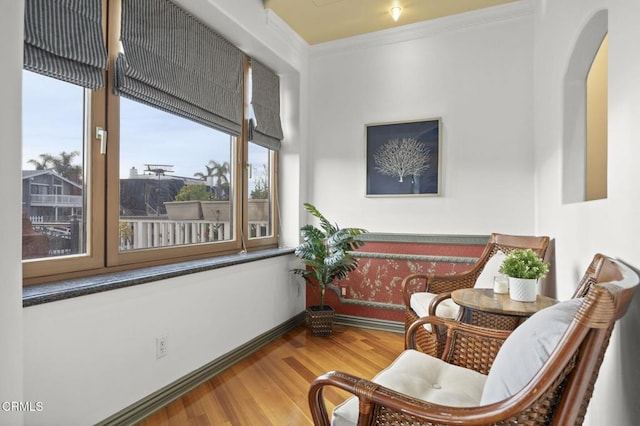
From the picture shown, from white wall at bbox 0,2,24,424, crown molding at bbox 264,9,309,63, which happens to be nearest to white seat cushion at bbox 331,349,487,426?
white wall at bbox 0,2,24,424

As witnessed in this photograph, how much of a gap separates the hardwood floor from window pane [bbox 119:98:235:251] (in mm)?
1009

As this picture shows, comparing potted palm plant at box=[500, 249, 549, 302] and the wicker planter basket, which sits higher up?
potted palm plant at box=[500, 249, 549, 302]

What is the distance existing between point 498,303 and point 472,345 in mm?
334

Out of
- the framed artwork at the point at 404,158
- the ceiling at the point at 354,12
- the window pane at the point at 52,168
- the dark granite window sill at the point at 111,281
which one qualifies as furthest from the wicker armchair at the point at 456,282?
the window pane at the point at 52,168

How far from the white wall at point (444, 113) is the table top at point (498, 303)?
132 centimetres

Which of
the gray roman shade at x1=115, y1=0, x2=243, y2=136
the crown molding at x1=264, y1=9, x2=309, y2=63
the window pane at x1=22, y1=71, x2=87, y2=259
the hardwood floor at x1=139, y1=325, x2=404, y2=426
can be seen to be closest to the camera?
the window pane at x1=22, y1=71, x2=87, y2=259

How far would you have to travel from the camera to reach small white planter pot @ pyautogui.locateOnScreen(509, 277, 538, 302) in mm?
1927

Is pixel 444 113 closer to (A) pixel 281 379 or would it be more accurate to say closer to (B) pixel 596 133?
(B) pixel 596 133

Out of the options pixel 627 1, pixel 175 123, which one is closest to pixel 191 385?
pixel 175 123

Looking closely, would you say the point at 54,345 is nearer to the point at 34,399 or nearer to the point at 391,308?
the point at 34,399

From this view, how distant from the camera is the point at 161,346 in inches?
85.1

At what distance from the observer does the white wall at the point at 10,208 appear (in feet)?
4.07

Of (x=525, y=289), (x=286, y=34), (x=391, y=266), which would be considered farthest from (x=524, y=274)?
(x=286, y=34)

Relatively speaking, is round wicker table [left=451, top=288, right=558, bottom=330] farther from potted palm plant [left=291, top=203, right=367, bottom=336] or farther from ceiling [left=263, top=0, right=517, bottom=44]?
ceiling [left=263, top=0, right=517, bottom=44]
